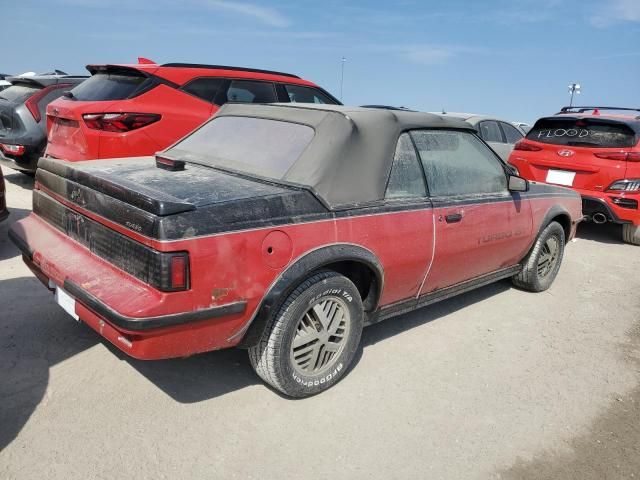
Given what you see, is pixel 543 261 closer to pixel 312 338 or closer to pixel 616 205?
pixel 616 205

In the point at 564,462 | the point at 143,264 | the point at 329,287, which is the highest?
the point at 143,264

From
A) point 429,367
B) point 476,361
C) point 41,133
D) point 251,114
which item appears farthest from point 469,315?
point 41,133

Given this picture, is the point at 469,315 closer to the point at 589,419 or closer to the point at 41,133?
the point at 589,419

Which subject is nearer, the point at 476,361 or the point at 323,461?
the point at 323,461

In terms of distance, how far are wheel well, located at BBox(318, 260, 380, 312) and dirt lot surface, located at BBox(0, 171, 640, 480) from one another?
0.46m

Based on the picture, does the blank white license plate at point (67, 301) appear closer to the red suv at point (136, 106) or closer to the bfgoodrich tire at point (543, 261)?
the red suv at point (136, 106)

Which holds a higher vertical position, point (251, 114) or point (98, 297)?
point (251, 114)

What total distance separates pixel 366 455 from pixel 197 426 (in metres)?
0.88

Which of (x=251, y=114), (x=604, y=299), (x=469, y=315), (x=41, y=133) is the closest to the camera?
(x=251, y=114)

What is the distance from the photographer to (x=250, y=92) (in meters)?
6.61

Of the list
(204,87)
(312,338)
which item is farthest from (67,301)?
(204,87)

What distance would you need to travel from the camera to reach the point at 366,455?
2.59 meters

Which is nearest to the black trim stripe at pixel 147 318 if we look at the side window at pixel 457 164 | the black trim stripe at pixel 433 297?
the black trim stripe at pixel 433 297

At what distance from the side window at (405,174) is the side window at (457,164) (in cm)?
8
